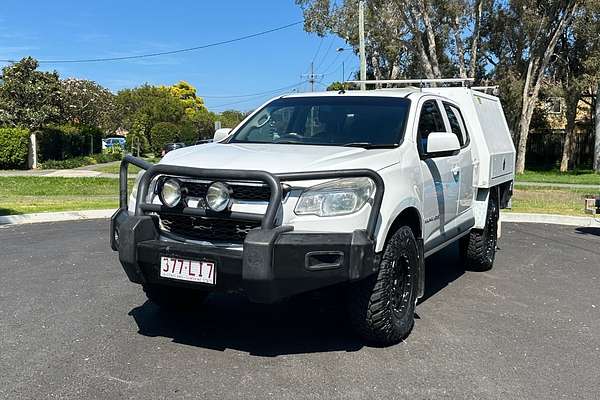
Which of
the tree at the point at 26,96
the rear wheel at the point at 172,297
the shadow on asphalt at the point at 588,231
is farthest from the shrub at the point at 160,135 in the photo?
the rear wheel at the point at 172,297

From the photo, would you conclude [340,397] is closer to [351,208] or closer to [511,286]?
[351,208]

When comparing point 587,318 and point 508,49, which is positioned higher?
point 508,49

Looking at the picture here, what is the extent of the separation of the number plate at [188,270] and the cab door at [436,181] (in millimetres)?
1956

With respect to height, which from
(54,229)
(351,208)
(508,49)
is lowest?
(54,229)

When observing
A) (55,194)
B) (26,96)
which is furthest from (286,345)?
(26,96)

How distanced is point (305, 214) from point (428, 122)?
221cm

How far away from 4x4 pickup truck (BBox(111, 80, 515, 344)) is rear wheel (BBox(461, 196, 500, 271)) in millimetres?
1655

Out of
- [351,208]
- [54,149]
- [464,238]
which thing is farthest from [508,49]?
[351,208]

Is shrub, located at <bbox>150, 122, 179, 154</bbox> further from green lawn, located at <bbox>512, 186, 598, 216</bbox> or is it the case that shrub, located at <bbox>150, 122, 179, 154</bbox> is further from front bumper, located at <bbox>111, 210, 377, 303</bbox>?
front bumper, located at <bbox>111, 210, 377, 303</bbox>

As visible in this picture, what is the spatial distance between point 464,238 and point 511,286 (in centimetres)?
84

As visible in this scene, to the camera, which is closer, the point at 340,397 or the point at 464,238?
the point at 340,397

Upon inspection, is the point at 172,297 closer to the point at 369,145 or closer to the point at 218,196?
the point at 218,196

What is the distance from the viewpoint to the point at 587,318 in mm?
5453

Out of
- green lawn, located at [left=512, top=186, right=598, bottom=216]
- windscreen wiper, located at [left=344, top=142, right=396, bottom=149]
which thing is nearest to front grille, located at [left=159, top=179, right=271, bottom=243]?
windscreen wiper, located at [left=344, top=142, right=396, bottom=149]
